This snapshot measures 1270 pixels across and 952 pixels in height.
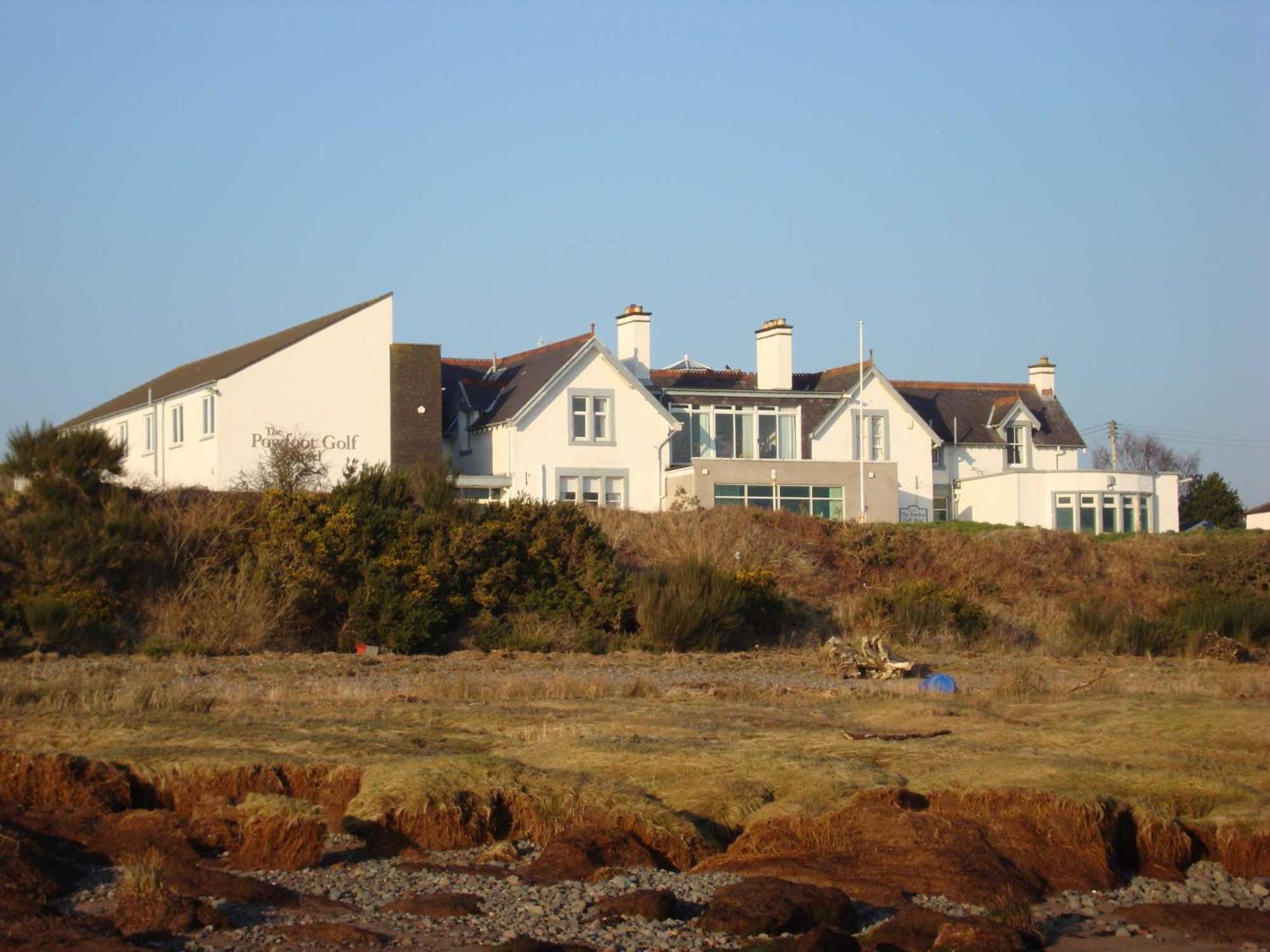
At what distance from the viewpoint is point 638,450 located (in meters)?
46.3

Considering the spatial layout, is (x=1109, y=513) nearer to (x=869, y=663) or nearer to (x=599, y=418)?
(x=599, y=418)

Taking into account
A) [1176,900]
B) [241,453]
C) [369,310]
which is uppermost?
[369,310]

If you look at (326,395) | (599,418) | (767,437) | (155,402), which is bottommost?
(767,437)

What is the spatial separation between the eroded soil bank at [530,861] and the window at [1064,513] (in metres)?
38.7

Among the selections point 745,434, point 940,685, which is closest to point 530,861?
point 940,685

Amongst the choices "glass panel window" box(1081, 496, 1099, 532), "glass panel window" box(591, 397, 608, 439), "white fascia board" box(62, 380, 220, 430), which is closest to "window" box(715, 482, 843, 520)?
"glass panel window" box(591, 397, 608, 439)

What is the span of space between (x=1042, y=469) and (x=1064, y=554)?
11.7 meters

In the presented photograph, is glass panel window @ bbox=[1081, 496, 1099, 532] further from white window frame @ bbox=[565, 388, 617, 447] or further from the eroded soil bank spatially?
the eroded soil bank

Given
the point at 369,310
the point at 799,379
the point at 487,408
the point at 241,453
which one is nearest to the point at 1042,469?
the point at 799,379

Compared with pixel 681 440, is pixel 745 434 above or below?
above

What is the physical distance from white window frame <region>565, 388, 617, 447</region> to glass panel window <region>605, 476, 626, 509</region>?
1.02 metres

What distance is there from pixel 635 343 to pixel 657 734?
35221 millimetres

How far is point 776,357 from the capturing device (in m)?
51.6

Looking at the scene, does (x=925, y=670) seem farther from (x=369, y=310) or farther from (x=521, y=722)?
(x=369, y=310)
